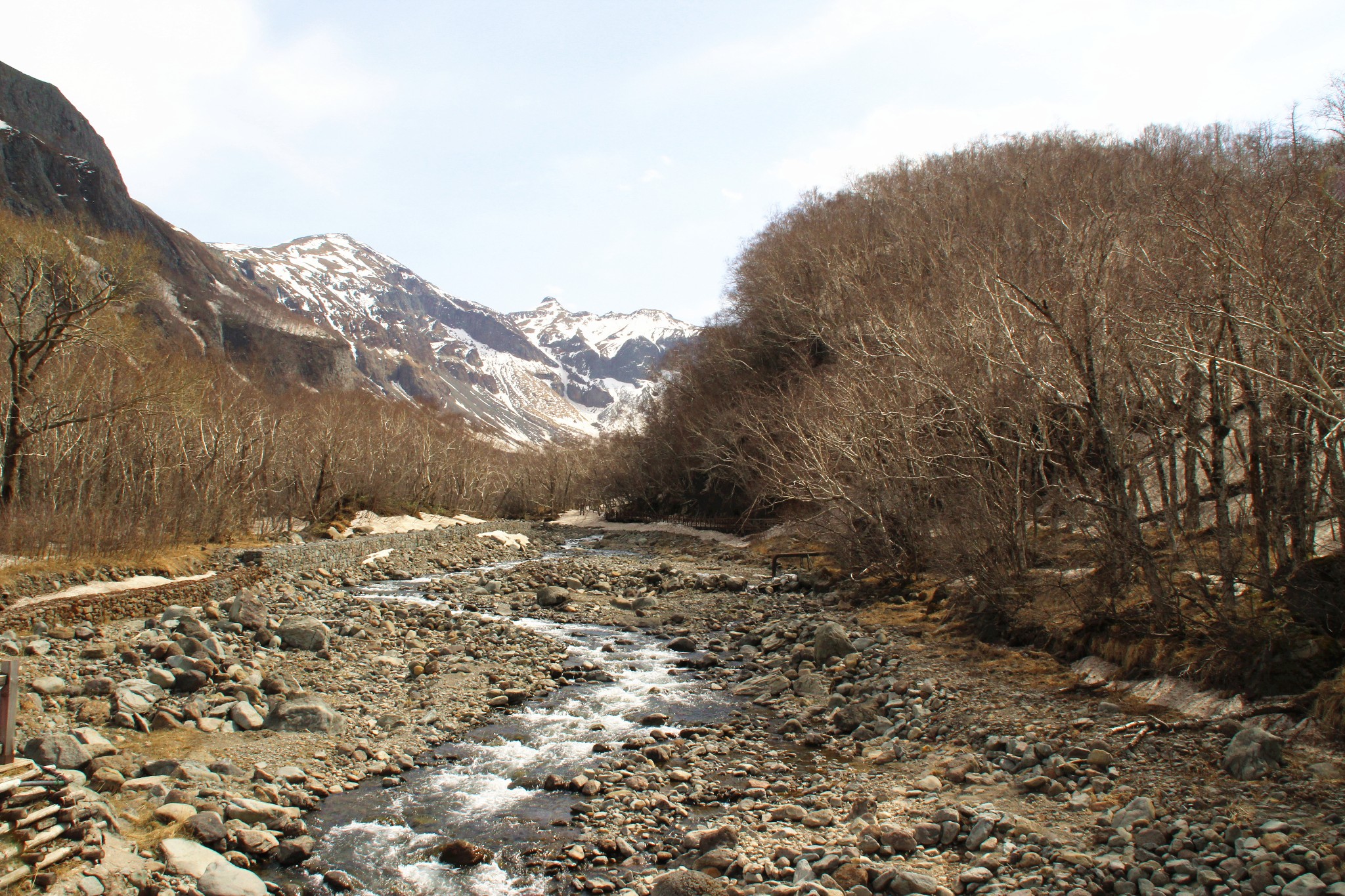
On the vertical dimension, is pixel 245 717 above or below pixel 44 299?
below

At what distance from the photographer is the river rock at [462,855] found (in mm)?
6965

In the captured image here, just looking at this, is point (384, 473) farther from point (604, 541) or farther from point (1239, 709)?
point (1239, 709)

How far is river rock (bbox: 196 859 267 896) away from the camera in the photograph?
5.93m

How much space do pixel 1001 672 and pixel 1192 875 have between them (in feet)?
19.6

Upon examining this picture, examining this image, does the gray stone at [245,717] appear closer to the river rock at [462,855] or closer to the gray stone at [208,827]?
the gray stone at [208,827]

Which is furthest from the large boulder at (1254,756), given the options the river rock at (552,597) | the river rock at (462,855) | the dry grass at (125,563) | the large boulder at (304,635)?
the dry grass at (125,563)

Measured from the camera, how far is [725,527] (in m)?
43.1

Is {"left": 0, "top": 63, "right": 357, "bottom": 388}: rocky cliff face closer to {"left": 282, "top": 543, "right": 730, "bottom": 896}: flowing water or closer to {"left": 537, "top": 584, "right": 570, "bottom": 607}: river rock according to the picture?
{"left": 537, "top": 584, "right": 570, "bottom": 607}: river rock

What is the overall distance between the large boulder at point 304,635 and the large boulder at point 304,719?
3.75 m

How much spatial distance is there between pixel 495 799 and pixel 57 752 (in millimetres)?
4436

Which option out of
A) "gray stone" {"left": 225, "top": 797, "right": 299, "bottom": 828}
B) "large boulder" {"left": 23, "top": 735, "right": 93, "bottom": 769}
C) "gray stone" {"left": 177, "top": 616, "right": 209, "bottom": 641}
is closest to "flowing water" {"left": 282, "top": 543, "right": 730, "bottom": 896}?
"gray stone" {"left": 225, "top": 797, "right": 299, "bottom": 828}

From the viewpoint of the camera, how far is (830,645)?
13547 mm

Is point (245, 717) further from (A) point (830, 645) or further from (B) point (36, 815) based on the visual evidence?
(A) point (830, 645)

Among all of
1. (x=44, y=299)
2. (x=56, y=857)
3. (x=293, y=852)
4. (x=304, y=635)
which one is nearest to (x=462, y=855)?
(x=293, y=852)
